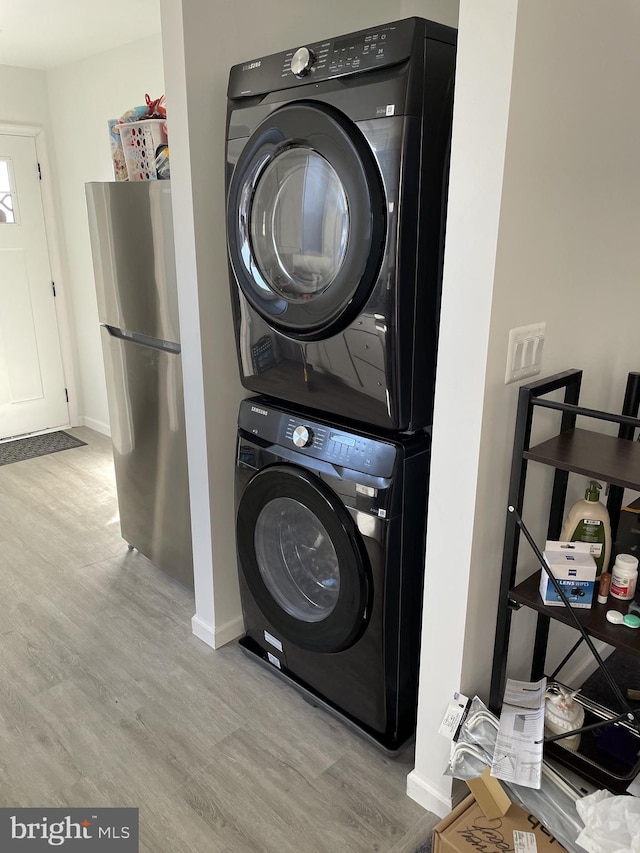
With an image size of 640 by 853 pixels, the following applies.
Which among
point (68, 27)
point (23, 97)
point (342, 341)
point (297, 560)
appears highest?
point (68, 27)

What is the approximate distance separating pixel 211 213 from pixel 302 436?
755 millimetres

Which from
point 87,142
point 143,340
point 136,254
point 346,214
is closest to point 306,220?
point 346,214

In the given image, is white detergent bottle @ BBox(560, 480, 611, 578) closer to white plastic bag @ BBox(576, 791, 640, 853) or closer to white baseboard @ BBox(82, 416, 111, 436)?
white plastic bag @ BBox(576, 791, 640, 853)

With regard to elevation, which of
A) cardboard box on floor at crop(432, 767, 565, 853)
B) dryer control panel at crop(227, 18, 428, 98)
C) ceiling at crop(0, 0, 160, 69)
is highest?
Answer: ceiling at crop(0, 0, 160, 69)

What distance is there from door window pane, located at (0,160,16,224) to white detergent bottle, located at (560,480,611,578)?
4010mm

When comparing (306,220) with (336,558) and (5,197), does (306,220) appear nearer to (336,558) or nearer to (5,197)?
(336,558)

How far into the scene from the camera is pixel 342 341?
5.27 feet

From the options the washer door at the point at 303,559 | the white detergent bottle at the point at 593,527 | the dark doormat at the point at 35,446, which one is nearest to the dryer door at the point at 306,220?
the washer door at the point at 303,559

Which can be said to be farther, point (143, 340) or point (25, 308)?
point (25, 308)

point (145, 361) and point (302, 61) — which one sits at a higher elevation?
point (302, 61)

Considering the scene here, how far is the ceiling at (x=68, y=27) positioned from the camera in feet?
9.39

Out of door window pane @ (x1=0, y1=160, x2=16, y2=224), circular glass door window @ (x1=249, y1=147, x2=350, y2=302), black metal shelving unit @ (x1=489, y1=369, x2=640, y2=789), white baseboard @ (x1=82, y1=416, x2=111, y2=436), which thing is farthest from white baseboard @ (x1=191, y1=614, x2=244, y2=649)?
door window pane @ (x1=0, y1=160, x2=16, y2=224)

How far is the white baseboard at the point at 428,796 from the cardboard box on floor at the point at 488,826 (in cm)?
19

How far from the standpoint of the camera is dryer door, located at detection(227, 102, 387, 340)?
4.76 feet
